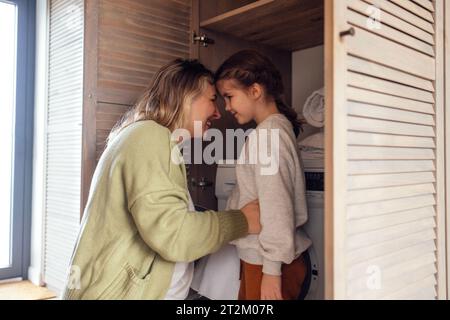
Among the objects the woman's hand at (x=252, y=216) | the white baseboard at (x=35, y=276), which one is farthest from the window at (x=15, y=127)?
the woman's hand at (x=252, y=216)

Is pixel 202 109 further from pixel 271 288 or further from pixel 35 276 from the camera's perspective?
pixel 35 276

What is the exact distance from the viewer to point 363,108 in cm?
93

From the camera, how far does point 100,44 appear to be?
4.83ft

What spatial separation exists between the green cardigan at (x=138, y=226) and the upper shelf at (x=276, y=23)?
73 centimetres

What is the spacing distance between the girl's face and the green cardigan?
356mm

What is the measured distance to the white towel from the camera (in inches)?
61.5

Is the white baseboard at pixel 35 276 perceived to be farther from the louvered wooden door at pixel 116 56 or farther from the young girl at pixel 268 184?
the young girl at pixel 268 184

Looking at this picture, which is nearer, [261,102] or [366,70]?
[366,70]

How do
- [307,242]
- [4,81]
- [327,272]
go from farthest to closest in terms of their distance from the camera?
[4,81]
[307,242]
[327,272]

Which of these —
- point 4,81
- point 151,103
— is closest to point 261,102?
point 151,103

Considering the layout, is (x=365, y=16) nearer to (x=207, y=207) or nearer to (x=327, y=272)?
(x=327, y=272)

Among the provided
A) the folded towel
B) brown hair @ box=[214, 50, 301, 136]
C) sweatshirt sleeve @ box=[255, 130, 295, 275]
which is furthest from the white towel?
sweatshirt sleeve @ box=[255, 130, 295, 275]

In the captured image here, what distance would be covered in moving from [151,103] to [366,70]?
0.69 m

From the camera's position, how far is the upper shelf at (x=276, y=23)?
4.97ft
